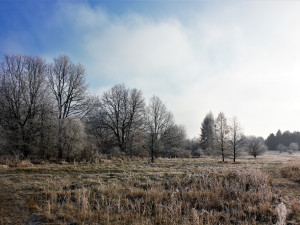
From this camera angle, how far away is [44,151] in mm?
19703

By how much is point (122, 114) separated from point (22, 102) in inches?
622

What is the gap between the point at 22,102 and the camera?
20.4 meters

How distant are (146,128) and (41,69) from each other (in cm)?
1877

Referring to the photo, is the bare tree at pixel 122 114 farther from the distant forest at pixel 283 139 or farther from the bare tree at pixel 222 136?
the distant forest at pixel 283 139

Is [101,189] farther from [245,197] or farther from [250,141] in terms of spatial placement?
[250,141]

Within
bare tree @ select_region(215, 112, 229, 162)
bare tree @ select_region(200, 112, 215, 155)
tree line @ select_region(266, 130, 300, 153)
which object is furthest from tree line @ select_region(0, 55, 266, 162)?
tree line @ select_region(266, 130, 300, 153)

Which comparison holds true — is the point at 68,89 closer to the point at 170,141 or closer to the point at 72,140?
the point at 72,140

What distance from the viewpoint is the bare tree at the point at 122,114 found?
3177 centimetres

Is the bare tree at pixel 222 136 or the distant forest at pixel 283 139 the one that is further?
the distant forest at pixel 283 139

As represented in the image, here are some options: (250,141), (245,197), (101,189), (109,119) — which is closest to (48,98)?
(109,119)

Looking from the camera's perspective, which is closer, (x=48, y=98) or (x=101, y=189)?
(x=101, y=189)

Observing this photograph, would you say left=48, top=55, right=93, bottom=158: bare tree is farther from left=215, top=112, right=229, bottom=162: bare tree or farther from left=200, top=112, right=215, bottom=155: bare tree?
left=200, top=112, right=215, bottom=155: bare tree

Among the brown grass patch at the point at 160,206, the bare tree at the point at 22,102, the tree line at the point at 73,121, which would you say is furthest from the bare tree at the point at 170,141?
the brown grass patch at the point at 160,206

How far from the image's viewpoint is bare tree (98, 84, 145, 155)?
31766mm
